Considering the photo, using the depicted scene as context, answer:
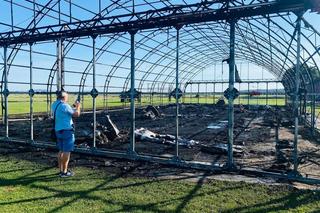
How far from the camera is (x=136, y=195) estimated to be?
6.40 metres

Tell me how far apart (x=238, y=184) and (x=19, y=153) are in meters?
6.80

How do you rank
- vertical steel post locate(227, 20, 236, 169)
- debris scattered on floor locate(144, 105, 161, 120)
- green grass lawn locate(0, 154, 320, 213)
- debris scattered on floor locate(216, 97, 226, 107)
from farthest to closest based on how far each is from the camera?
debris scattered on floor locate(216, 97, 226, 107), debris scattered on floor locate(144, 105, 161, 120), vertical steel post locate(227, 20, 236, 169), green grass lawn locate(0, 154, 320, 213)

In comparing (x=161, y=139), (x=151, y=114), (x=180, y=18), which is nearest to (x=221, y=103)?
(x=151, y=114)

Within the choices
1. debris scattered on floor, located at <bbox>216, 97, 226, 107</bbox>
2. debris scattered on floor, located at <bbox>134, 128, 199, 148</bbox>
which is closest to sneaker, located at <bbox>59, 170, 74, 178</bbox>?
debris scattered on floor, located at <bbox>134, 128, 199, 148</bbox>

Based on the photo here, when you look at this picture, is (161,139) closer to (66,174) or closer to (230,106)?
(230,106)

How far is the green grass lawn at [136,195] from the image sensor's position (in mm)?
5734

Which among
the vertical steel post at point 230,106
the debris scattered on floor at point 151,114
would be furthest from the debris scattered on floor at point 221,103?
the vertical steel post at point 230,106

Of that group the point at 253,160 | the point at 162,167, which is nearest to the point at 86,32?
the point at 162,167

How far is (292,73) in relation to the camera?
25.7 metres

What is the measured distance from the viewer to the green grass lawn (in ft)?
18.8

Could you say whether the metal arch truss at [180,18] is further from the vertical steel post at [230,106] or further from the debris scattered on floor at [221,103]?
the debris scattered on floor at [221,103]

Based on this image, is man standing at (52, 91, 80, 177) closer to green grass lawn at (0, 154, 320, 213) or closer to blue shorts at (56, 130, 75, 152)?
blue shorts at (56, 130, 75, 152)

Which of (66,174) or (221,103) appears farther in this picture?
(221,103)

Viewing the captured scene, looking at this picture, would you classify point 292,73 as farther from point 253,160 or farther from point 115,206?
point 115,206
